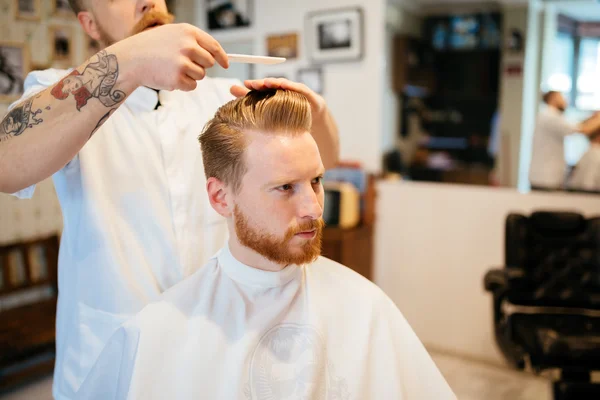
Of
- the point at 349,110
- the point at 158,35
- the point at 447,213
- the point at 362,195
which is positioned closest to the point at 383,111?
the point at 349,110

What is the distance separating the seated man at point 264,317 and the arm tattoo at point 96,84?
25 centimetres

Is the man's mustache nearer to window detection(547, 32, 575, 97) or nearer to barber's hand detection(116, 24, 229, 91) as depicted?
barber's hand detection(116, 24, 229, 91)

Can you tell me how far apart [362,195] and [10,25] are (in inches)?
93.2

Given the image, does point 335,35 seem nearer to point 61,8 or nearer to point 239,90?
point 61,8

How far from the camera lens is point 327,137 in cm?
121

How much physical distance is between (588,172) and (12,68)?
11.0 feet

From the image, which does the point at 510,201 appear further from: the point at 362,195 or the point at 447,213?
the point at 362,195

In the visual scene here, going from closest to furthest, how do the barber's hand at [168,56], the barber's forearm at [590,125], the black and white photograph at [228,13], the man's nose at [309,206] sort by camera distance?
the barber's hand at [168,56]
the man's nose at [309,206]
the barber's forearm at [590,125]
the black and white photograph at [228,13]

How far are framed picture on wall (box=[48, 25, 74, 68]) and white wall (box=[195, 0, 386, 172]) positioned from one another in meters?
1.23

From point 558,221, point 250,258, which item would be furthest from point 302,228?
point 558,221

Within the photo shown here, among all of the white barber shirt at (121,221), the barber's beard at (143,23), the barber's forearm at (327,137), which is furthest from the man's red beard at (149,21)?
the barber's forearm at (327,137)

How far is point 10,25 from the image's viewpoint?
9.73ft

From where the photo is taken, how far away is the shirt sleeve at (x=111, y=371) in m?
1.01

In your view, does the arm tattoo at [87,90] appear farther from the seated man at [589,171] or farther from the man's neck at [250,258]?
the seated man at [589,171]
